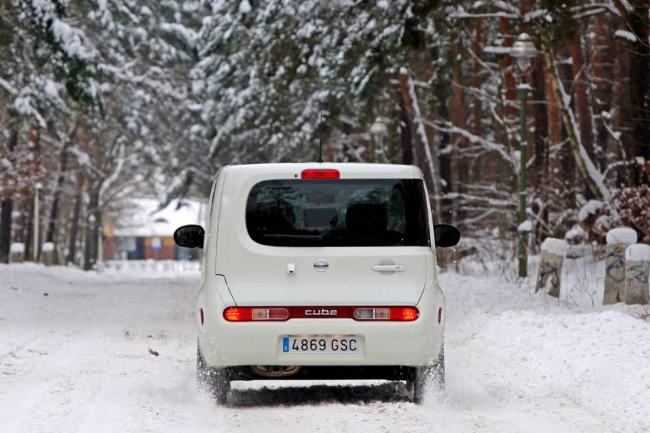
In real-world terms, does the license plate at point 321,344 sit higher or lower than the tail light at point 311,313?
lower

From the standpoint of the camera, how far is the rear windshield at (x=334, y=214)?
30.5ft

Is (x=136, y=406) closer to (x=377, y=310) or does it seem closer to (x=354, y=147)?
(x=377, y=310)

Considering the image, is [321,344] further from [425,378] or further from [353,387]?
[353,387]

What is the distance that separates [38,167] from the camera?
1879 inches

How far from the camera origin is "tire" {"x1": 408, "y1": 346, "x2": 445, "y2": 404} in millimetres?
9508

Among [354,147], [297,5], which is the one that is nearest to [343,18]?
[297,5]

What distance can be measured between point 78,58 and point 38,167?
2287 centimetres

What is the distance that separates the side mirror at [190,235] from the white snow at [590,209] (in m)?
15.3

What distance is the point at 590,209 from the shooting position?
2483 centimetres

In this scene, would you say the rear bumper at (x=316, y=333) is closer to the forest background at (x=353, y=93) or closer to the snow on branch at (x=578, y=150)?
the forest background at (x=353, y=93)

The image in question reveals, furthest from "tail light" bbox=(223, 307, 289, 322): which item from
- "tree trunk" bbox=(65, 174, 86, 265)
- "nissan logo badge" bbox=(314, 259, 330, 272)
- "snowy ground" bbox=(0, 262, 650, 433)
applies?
"tree trunk" bbox=(65, 174, 86, 265)

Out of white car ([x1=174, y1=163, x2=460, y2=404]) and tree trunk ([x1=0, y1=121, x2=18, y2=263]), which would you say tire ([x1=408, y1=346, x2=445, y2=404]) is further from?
tree trunk ([x1=0, y1=121, x2=18, y2=263])

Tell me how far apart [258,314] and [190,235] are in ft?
5.18

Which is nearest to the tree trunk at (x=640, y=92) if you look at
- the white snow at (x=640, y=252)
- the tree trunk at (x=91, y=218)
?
the white snow at (x=640, y=252)
